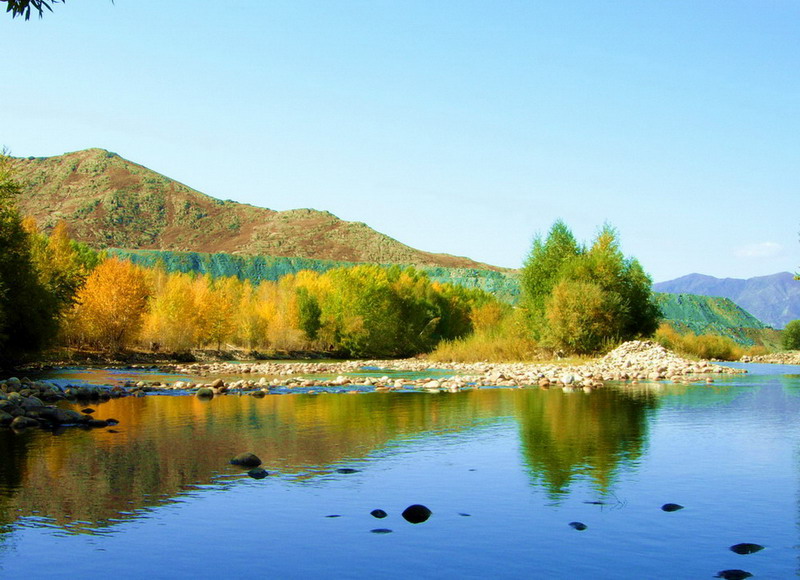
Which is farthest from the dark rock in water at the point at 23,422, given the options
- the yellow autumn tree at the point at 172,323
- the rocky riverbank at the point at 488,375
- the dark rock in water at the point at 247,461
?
the yellow autumn tree at the point at 172,323

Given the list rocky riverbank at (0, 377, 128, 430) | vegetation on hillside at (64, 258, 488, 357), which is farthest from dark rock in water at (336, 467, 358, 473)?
vegetation on hillside at (64, 258, 488, 357)

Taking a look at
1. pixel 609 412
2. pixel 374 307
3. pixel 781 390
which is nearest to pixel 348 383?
pixel 609 412

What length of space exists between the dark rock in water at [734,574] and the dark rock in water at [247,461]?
669 cm

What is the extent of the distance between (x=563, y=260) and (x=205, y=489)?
1393 inches

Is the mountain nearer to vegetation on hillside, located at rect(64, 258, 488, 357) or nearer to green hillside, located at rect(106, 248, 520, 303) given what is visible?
green hillside, located at rect(106, 248, 520, 303)

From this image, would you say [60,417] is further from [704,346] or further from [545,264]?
[704,346]

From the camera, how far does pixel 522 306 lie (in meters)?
44.1

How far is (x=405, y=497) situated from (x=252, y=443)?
4.75 meters

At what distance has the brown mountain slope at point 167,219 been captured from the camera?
156 meters

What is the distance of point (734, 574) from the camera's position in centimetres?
600

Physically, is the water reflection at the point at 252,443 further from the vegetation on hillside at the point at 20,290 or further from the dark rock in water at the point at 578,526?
the vegetation on hillside at the point at 20,290

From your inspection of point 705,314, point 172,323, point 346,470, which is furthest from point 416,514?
point 705,314

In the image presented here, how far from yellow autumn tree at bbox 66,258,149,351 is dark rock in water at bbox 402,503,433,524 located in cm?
3981

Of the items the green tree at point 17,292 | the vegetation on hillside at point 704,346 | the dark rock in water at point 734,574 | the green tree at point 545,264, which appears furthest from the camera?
the vegetation on hillside at point 704,346
